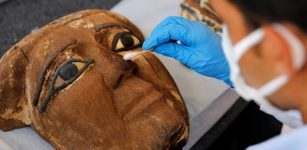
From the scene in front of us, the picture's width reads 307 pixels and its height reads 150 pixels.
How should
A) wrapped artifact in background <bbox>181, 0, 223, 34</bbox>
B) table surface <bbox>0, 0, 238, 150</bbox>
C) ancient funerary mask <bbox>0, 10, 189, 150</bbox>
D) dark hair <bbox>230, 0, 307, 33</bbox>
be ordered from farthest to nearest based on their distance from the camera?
wrapped artifact in background <bbox>181, 0, 223, 34</bbox>, table surface <bbox>0, 0, 238, 150</bbox>, ancient funerary mask <bbox>0, 10, 189, 150</bbox>, dark hair <bbox>230, 0, 307, 33</bbox>

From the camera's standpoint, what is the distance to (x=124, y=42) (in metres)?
1.10

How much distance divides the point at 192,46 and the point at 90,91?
0.28 metres

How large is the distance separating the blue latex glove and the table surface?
1.29 ft

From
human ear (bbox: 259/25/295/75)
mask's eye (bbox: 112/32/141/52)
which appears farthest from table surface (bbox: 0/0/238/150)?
human ear (bbox: 259/25/295/75)

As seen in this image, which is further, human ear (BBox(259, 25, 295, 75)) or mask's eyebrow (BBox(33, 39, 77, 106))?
mask's eyebrow (BBox(33, 39, 77, 106))

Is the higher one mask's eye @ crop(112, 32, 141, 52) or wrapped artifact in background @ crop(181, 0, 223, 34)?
mask's eye @ crop(112, 32, 141, 52)

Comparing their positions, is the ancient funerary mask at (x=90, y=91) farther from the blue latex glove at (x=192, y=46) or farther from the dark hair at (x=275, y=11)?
the dark hair at (x=275, y=11)

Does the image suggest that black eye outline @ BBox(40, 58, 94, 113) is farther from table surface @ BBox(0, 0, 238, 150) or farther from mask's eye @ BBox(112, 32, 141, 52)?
table surface @ BBox(0, 0, 238, 150)

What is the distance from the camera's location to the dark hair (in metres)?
0.51

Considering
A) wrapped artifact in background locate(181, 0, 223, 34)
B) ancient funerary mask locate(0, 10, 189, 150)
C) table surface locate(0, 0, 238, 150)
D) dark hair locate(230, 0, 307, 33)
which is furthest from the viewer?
wrapped artifact in background locate(181, 0, 223, 34)

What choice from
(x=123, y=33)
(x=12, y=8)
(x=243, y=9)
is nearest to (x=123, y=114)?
(x=123, y=33)

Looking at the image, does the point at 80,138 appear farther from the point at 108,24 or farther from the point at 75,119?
the point at 108,24

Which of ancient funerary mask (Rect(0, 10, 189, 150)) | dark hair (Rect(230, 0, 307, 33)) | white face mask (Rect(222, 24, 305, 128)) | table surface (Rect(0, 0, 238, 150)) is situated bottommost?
table surface (Rect(0, 0, 238, 150))

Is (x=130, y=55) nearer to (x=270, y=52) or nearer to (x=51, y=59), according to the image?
(x=51, y=59)
